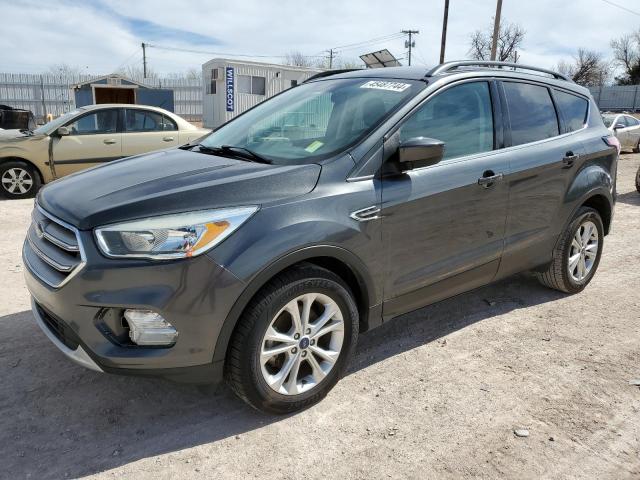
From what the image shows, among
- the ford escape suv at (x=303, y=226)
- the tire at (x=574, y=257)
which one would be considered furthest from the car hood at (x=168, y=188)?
the tire at (x=574, y=257)

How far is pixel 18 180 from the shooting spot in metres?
8.76

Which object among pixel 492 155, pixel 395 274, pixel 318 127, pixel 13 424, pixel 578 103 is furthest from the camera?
pixel 578 103

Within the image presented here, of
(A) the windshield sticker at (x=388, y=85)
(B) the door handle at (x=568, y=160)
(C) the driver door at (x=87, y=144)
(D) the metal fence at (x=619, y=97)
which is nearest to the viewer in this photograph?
(A) the windshield sticker at (x=388, y=85)

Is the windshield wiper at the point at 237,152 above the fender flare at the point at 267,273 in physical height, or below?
above

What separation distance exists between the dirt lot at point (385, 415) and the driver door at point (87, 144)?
5536 millimetres

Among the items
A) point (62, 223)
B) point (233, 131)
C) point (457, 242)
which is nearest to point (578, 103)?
point (457, 242)

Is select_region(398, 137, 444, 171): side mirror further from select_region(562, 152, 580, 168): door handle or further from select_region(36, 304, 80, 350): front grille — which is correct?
select_region(36, 304, 80, 350): front grille

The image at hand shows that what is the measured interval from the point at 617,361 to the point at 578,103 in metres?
2.22

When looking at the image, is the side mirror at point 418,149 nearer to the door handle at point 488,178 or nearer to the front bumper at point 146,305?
the door handle at point 488,178

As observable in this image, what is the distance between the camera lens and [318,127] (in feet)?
11.0

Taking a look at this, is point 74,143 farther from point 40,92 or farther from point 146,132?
point 40,92

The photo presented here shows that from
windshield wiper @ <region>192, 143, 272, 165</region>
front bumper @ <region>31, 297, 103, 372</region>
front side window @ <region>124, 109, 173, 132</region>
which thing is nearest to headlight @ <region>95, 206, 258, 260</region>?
front bumper @ <region>31, 297, 103, 372</region>

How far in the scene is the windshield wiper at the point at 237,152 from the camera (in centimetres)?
309

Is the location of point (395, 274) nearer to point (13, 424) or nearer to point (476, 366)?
point (476, 366)
